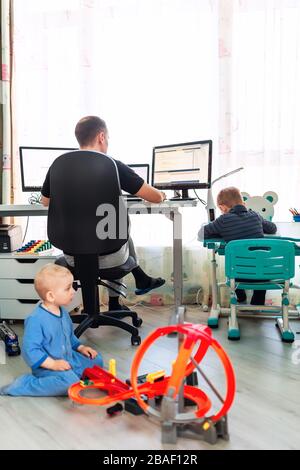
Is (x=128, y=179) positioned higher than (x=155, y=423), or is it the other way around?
(x=128, y=179)

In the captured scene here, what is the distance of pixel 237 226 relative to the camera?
243 centimetres

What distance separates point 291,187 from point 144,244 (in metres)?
1.01

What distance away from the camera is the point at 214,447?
4.49ft

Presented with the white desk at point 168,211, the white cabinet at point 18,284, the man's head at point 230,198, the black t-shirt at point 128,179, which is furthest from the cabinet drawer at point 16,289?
the man's head at point 230,198

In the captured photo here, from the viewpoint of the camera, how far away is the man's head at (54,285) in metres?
1.79

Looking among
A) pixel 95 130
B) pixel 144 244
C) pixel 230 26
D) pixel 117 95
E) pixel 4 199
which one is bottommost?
pixel 144 244

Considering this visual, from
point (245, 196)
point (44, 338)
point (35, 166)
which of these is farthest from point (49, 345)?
point (245, 196)

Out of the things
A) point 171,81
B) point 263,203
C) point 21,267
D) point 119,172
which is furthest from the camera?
point 171,81

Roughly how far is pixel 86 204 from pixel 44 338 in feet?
1.86

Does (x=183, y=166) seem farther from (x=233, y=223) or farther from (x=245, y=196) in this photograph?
(x=233, y=223)

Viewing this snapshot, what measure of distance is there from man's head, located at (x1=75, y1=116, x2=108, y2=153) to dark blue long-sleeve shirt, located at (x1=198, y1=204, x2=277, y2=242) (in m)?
0.74
